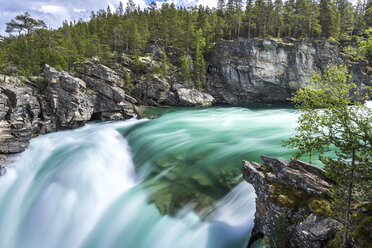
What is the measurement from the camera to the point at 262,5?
44.7m

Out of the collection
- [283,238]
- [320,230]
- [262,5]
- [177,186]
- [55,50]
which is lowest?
[177,186]

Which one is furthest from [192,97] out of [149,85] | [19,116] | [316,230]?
[316,230]

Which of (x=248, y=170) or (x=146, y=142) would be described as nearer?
(x=248, y=170)

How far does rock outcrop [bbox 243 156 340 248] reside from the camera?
5.38 metres

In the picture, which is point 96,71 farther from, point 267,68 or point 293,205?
point 267,68

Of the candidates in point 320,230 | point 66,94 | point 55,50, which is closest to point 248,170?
point 320,230

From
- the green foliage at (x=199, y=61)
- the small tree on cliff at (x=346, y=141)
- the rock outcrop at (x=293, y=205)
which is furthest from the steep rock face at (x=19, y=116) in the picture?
the green foliage at (x=199, y=61)

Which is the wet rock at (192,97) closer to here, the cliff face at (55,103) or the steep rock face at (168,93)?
the steep rock face at (168,93)

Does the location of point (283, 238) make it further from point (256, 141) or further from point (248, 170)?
point (256, 141)

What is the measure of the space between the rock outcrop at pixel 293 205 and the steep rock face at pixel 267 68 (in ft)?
108

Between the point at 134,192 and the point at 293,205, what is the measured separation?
804 cm

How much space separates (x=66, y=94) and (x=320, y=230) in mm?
23924

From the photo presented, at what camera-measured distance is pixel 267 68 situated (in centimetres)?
3712

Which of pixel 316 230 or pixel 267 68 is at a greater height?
pixel 267 68
